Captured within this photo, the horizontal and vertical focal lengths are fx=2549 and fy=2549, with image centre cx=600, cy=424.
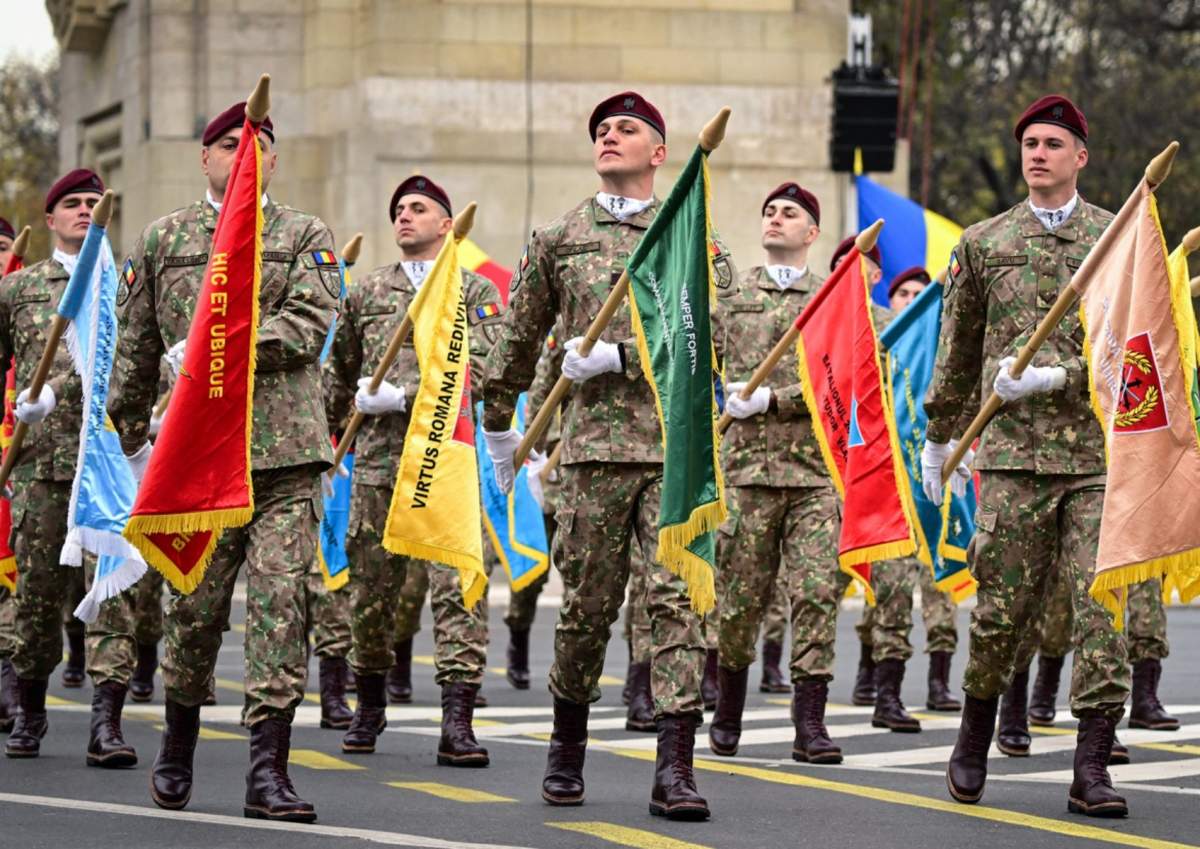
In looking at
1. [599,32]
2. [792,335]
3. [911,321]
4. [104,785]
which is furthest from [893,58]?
[104,785]

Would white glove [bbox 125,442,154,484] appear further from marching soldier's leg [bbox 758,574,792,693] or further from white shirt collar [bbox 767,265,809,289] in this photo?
marching soldier's leg [bbox 758,574,792,693]

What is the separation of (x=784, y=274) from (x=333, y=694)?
2.81 meters

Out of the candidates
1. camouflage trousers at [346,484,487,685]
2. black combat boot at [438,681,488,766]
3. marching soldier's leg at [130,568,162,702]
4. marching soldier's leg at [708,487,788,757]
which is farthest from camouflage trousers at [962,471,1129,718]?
marching soldier's leg at [130,568,162,702]

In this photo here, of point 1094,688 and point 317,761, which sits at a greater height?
point 1094,688

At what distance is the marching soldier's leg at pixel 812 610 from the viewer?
1024 centimetres

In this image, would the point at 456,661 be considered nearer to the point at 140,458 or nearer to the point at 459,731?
the point at 459,731

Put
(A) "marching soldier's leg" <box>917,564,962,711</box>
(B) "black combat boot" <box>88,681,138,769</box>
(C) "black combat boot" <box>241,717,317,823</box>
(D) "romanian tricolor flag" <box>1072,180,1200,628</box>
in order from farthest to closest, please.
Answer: (A) "marching soldier's leg" <box>917,564,962,711</box>
(B) "black combat boot" <box>88,681,138,769</box>
(D) "romanian tricolor flag" <box>1072,180,1200,628</box>
(C) "black combat boot" <box>241,717,317,823</box>

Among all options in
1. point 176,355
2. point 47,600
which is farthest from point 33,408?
point 176,355

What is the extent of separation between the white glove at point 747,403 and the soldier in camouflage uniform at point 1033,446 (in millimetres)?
1922

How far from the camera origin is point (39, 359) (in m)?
10.7

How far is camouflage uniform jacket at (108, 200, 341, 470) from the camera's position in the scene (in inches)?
328

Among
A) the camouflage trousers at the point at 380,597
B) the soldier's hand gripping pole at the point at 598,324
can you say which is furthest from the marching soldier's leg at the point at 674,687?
the camouflage trousers at the point at 380,597

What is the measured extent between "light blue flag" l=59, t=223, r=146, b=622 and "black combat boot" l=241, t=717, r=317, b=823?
5.23 feet

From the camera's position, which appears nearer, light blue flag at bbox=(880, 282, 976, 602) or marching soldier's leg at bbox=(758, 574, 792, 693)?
light blue flag at bbox=(880, 282, 976, 602)
